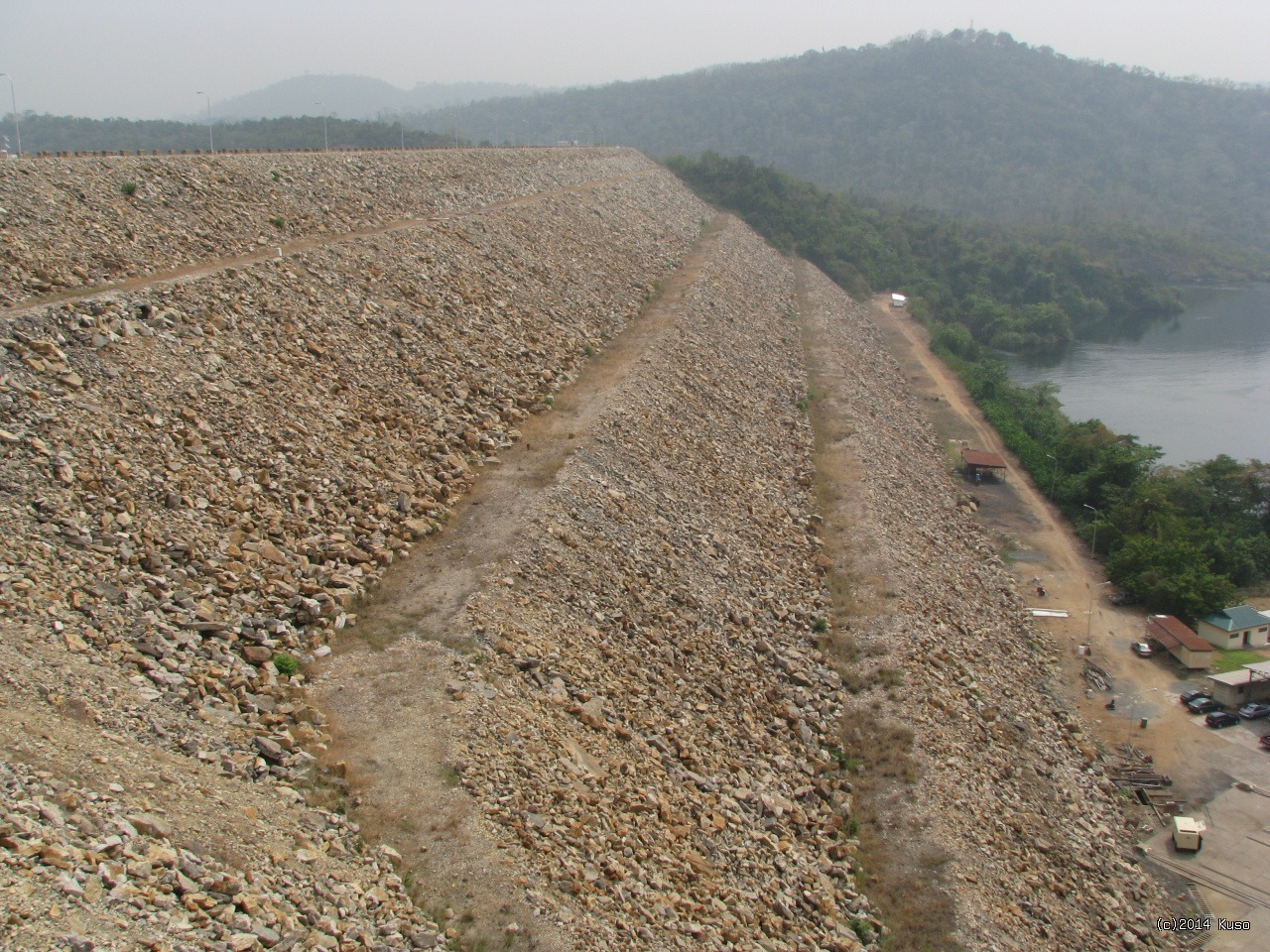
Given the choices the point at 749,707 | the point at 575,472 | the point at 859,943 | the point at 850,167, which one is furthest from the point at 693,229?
the point at 850,167

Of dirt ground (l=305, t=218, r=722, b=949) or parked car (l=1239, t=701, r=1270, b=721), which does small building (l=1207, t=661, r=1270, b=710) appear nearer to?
parked car (l=1239, t=701, r=1270, b=721)

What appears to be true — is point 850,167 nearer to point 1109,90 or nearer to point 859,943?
point 1109,90

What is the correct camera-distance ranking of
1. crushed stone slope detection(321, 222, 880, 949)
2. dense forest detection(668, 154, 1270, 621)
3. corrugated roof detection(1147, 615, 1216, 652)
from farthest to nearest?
dense forest detection(668, 154, 1270, 621) < corrugated roof detection(1147, 615, 1216, 652) < crushed stone slope detection(321, 222, 880, 949)

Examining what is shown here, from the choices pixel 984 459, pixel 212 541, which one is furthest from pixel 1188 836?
pixel 984 459

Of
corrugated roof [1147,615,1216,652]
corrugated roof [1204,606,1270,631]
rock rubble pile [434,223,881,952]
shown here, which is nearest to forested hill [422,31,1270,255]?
corrugated roof [1204,606,1270,631]

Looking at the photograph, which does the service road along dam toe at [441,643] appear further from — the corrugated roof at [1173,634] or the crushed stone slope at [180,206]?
the corrugated roof at [1173,634]

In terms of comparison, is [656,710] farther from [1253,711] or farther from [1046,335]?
[1046,335]
